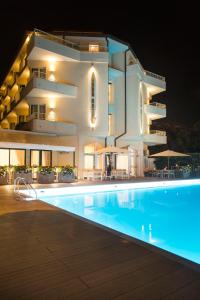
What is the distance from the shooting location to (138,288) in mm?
3686

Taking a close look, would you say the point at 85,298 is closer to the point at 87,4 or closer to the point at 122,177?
the point at 122,177

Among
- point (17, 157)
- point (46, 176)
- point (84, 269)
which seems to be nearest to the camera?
point (84, 269)

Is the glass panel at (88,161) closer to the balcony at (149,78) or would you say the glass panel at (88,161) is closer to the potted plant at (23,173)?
the potted plant at (23,173)

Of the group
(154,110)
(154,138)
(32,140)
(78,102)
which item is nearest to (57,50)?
(78,102)

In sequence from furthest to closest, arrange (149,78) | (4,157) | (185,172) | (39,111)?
(149,78) → (185,172) → (39,111) → (4,157)

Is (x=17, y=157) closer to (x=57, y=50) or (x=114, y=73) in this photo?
(x=57, y=50)

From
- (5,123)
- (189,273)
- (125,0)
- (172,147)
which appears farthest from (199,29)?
(189,273)

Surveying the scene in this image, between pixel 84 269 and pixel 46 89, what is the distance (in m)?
22.2

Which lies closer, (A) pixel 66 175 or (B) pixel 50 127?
(A) pixel 66 175

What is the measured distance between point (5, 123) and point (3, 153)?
16260 mm

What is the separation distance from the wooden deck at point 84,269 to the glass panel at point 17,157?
57.6ft

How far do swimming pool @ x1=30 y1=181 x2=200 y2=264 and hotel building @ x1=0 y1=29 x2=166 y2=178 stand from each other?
8.50m

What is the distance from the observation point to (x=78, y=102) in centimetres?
2692

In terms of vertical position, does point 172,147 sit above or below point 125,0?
below
